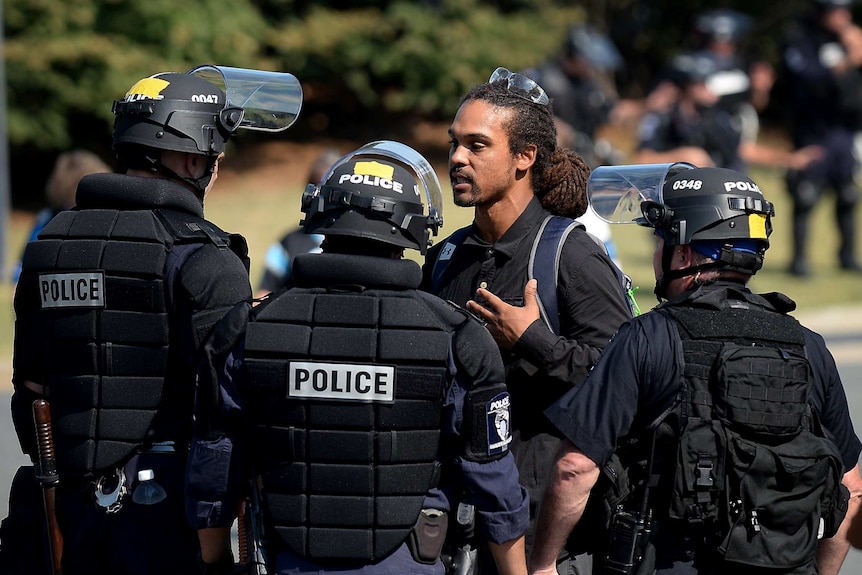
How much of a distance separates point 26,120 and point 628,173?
57.4ft

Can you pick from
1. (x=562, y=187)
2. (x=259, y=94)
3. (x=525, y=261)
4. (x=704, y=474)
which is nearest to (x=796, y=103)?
(x=562, y=187)

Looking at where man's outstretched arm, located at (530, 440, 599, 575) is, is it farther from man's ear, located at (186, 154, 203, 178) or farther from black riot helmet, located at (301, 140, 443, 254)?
man's ear, located at (186, 154, 203, 178)

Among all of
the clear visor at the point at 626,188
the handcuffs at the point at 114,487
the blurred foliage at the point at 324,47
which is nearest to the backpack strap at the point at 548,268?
the clear visor at the point at 626,188

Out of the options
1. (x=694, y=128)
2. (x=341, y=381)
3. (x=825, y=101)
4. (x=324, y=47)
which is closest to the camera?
(x=341, y=381)

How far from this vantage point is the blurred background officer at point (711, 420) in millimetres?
3145

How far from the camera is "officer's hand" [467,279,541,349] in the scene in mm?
3580

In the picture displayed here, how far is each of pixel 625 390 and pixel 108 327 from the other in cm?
141

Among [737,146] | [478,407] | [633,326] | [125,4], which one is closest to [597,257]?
[633,326]

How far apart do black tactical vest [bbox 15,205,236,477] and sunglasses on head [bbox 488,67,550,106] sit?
3.43 feet

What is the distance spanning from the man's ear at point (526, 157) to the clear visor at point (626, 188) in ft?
0.67

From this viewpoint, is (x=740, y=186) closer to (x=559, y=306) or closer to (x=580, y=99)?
(x=559, y=306)

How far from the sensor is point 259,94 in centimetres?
391

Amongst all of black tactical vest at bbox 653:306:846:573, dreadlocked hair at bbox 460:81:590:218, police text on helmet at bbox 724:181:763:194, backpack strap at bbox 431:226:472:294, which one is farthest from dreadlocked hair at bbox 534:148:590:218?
black tactical vest at bbox 653:306:846:573

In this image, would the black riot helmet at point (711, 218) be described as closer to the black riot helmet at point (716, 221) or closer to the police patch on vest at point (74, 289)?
the black riot helmet at point (716, 221)
